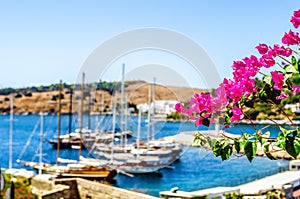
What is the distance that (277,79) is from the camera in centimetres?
120

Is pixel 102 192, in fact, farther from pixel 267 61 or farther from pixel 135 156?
pixel 135 156

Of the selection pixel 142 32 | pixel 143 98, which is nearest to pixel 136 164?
pixel 143 98

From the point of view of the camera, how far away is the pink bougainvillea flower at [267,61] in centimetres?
121

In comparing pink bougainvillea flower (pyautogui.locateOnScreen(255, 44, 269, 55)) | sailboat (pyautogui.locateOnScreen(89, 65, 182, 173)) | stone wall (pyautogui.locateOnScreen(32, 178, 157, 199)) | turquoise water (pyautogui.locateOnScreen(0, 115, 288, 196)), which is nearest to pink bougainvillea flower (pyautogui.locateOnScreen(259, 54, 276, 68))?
pink bougainvillea flower (pyautogui.locateOnScreen(255, 44, 269, 55))

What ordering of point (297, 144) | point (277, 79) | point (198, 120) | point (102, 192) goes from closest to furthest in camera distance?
point (297, 144) < point (277, 79) < point (198, 120) < point (102, 192)

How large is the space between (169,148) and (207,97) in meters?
24.0

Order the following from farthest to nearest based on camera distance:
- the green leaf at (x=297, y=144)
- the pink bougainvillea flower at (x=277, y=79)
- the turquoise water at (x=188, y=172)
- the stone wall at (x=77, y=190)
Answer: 1. the turquoise water at (x=188, y=172)
2. the stone wall at (x=77, y=190)
3. the pink bougainvillea flower at (x=277, y=79)
4. the green leaf at (x=297, y=144)

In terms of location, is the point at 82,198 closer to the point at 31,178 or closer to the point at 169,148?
the point at 31,178

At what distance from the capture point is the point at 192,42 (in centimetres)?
878

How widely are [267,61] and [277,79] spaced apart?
2.3 inches

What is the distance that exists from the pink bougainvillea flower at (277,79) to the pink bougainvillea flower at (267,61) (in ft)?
0.10

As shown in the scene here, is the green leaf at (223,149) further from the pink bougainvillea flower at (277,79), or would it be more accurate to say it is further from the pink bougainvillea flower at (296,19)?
the pink bougainvillea flower at (296,19)

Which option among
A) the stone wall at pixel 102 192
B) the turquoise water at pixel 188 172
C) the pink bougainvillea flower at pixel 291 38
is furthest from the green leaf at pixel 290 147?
the turquoise water at pixel 188 172

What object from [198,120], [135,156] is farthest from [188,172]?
[198,120]
